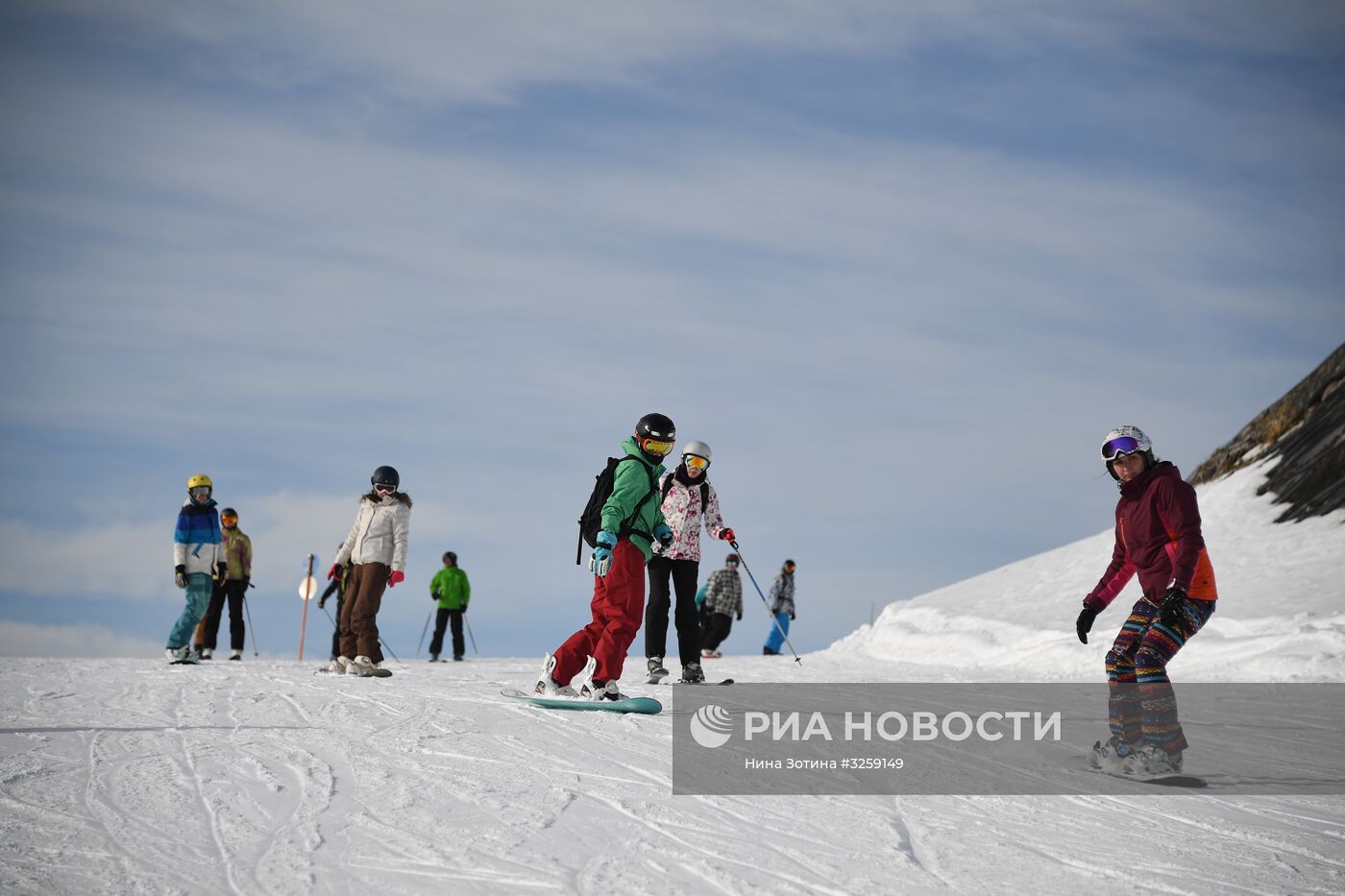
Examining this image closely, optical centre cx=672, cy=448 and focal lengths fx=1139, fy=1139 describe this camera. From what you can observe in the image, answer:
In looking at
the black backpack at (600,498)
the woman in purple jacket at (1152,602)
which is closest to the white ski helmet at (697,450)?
the black backpack at (600,498)

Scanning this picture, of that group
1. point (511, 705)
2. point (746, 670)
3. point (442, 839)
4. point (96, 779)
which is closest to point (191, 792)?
point (96, 779)

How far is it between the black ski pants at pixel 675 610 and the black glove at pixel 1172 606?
5.10 metres

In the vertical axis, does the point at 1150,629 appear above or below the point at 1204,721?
above

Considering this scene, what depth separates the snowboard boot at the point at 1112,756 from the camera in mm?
6453

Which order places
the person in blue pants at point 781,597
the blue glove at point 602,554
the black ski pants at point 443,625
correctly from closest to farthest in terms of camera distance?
the blue glove at point 602,554 → the black ski pants at point 443,625 → the person in blue pants at point 781,597

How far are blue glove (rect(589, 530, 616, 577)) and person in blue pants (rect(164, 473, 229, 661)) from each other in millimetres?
7979

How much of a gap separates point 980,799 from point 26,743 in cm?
522

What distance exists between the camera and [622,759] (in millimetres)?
6316

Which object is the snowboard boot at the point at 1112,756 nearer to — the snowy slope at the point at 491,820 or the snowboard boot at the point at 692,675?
the snowy slope at the point at 491,820

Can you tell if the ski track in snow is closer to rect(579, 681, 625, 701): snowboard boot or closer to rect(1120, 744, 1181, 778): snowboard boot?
rect(1120, 744, 1181, 778): snowboard boot

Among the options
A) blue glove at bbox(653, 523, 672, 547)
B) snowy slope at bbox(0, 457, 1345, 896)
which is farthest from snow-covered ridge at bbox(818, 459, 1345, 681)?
snowy slope at bbox(0, 457, 1345, 896)

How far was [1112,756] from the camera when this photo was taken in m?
6.54

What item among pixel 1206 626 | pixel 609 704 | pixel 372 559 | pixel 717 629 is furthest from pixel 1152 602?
pixel 717 629

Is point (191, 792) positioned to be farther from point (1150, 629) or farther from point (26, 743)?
point (1150, 629)
